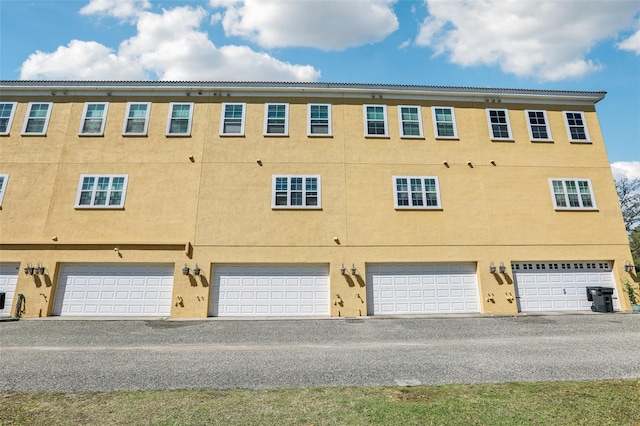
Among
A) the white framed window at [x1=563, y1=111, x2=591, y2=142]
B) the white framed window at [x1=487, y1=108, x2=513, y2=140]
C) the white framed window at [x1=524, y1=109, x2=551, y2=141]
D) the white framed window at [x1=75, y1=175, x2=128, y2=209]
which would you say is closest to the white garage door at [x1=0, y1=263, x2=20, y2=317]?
the white framed window at [x1=75, y1=175, x2=128, y2=209]

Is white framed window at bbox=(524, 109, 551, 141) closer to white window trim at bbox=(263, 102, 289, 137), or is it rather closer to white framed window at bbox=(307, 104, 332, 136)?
white framed window at bbox=(307, 104, 332, 136)

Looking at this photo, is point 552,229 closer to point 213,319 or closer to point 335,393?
point 335,393

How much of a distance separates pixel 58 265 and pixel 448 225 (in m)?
18.2

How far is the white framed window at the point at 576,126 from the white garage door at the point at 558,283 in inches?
258

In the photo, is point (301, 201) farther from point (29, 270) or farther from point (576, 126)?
point (576, 126)

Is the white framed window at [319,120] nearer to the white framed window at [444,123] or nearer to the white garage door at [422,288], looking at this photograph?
the white framed window at [444,123]

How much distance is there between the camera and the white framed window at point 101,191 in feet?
50.9

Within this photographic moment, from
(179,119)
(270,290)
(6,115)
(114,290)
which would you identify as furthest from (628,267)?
(6,115)

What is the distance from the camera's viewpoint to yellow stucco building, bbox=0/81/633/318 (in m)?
14.9

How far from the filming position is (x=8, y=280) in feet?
48.5

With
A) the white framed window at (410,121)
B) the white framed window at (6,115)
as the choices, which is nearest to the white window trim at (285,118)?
the white framed window at (410,121)

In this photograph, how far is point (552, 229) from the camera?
1581 cm

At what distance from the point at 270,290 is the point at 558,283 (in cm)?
1360

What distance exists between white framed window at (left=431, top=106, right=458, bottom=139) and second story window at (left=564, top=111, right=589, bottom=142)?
614 centimetres
